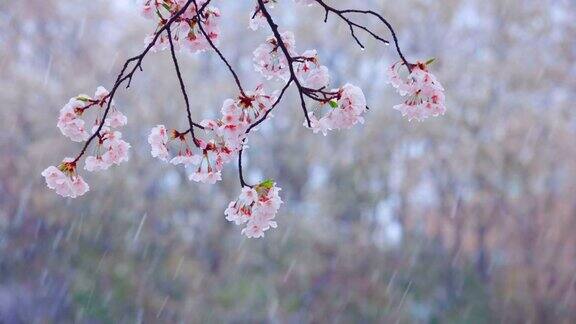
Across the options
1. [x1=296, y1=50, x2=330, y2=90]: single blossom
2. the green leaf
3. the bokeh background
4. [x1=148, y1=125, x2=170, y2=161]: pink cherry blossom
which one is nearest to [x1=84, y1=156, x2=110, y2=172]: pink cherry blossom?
[x1=148, y1=125, x2=170, y2=161]: pink cherry blossom

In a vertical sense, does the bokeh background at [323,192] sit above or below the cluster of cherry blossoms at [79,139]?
above

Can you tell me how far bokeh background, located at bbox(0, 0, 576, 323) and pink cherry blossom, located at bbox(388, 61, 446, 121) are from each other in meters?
5.31

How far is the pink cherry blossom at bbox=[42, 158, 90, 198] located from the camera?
1.60 m

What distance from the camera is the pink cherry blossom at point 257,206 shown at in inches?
64.9

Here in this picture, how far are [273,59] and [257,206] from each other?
1.11 ft

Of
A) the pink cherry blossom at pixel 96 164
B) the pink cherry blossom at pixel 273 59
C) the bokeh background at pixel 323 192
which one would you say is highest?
the bokeh background at pixel 323 192

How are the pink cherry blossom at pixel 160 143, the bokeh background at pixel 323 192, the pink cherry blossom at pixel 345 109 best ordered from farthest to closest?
the bokeh background at pixel 323 192, the pink cherry blossom at pixel 160 143, the pink cherry blossom at pixel 345 109

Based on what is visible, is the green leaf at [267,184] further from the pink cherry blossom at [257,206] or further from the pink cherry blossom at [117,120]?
the pink cherry blossom at [117,120]

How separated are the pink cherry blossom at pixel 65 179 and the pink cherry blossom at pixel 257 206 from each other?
0.33 metres

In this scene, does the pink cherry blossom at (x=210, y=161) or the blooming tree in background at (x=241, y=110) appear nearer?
the blooming tree in background at (x=241, y=110)

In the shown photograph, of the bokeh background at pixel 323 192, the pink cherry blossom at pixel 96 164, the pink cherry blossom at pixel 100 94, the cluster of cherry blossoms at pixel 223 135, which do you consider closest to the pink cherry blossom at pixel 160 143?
the cluster of cherry blossoms at pixel 223 135

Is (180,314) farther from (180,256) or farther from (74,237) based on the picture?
(74,237)

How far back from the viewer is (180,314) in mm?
7082

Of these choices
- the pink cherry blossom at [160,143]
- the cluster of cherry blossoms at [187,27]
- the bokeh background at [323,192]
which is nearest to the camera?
the cluster of cherry blossoms at [187,27]
